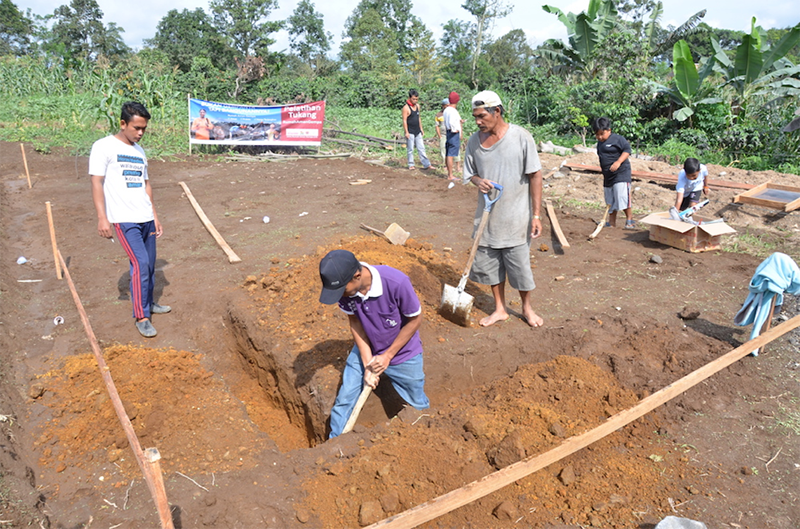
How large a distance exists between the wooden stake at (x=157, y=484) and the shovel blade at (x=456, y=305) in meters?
2.97

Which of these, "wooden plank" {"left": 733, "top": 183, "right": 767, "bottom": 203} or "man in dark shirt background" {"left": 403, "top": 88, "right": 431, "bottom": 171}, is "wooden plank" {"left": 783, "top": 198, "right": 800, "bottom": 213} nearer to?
"wooden plank" {"left": 733, "top": 183, "right": 767, "bottom": 203}

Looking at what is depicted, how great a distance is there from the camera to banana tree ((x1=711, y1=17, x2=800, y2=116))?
41.7 feet

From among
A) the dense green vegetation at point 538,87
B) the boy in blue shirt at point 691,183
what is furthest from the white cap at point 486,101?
the dense green vegetation at point 538,87

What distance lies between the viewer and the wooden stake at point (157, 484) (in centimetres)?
214

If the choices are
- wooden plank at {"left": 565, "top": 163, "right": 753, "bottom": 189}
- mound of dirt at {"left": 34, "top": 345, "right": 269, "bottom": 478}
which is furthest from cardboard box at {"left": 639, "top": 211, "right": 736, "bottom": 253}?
mound of dirt at {"left": 34, "top": 345, "right": 269, "bottom": 478}

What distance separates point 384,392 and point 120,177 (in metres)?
2.91

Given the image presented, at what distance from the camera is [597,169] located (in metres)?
11.2

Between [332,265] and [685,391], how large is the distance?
8.95 ft

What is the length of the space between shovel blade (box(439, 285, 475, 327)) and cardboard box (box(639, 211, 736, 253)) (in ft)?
11.0

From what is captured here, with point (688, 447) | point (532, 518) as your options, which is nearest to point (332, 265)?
point (532, 518)

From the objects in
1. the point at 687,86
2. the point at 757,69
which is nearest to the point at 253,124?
the point at 687,86

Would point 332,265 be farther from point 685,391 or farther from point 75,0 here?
point 75,0

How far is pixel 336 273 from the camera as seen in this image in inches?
107

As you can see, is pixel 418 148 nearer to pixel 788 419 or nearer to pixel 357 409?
pixel 357 409
